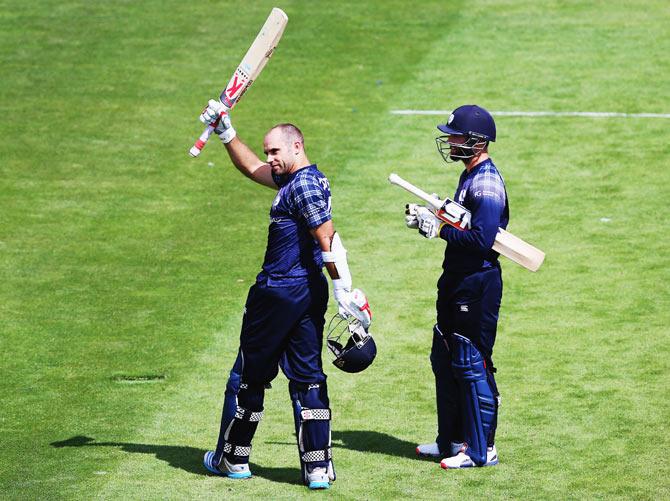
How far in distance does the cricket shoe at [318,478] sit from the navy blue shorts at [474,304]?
1.37 m

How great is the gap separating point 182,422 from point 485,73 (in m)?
9.80

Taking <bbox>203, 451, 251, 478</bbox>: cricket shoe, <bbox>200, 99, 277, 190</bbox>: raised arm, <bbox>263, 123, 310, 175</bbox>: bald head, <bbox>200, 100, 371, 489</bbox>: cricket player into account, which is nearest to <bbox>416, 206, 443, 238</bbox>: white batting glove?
<bbox>200, 100, 371, 489</bbox>: cricket player

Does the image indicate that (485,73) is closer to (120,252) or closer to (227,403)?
(120,252)

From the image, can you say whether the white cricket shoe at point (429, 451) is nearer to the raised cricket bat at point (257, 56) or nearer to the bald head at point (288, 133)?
the bald head at point (288, 133)

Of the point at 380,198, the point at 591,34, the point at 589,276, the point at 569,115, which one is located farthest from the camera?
the point at 591,34

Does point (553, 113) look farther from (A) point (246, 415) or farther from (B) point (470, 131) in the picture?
(A) point (246, 415)

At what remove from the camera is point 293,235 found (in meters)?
9.12

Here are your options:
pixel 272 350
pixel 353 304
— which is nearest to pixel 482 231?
pixel 353 304

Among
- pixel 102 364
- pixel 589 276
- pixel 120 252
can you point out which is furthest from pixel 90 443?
pixel 589 276

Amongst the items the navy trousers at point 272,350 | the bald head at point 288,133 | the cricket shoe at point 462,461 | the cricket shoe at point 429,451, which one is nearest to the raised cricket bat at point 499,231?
the navy trousers at point 272,350

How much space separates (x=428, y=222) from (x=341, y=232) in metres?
5.19

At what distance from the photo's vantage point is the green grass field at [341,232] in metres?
9.78

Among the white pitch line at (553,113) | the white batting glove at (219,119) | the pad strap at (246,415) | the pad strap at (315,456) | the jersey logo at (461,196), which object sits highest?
the white batting glove at (219,119)

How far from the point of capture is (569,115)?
17.6 metres
